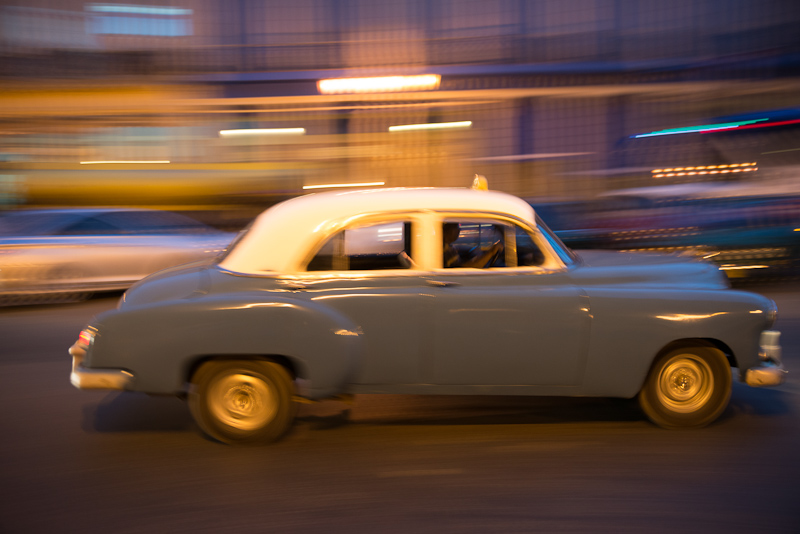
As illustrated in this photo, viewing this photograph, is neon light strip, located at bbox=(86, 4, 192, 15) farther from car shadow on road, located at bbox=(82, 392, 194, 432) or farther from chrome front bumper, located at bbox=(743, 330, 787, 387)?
chrome front bumper, located at bbox=(743, 330, 787, 387)

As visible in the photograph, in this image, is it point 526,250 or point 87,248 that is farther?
point 87,248

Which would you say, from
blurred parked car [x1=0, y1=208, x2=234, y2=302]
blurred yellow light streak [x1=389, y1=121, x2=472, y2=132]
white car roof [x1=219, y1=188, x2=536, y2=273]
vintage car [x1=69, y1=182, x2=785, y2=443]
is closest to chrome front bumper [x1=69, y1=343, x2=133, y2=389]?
vintage car [x1=69, y1=182, x2=785, y2=443]

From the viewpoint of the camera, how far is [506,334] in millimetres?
4207

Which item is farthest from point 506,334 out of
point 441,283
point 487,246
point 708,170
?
point 708,170

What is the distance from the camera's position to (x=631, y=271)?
4.54 metres

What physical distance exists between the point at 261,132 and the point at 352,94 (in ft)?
8.04

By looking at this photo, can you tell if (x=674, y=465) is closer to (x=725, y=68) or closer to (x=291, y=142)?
(x=291, y=142)

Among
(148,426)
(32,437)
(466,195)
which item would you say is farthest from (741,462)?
(32,437)

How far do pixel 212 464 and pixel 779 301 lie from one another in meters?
6.98

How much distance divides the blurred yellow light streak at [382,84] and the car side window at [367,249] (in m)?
13.8

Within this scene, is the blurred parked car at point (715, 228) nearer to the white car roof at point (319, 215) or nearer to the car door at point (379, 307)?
the white car roof at point (319, 215)

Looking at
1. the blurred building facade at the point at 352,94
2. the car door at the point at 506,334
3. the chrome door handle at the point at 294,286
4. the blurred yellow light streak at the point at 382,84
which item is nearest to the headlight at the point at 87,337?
the chrome door handle at the point at 294,286

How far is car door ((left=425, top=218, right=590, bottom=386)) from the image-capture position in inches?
165

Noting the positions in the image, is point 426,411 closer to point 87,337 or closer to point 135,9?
point 87,337
